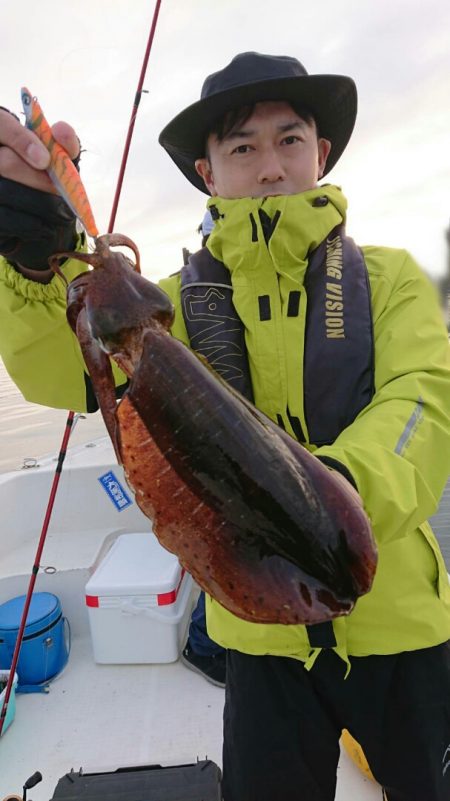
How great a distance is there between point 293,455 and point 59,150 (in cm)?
123

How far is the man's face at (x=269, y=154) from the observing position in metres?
2.17

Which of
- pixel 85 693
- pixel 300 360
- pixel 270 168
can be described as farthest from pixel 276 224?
pixel 85 693

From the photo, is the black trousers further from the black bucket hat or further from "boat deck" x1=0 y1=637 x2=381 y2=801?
the black bucket hat

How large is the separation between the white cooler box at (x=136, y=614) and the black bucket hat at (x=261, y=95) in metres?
3.46

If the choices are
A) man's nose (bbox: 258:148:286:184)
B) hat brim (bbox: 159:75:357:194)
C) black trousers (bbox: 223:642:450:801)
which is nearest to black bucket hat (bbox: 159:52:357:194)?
hat brim (bbox: 159:75:357:194)

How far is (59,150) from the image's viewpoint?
154 cm

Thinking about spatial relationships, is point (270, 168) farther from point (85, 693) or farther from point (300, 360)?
point (85, 693)

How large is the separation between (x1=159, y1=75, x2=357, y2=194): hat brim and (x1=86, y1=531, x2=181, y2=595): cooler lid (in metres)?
3.03

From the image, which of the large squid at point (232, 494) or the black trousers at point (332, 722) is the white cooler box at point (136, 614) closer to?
the black trousers at point (332, 722)

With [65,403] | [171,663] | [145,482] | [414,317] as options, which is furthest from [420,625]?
[171,663]

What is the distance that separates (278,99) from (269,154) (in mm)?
285

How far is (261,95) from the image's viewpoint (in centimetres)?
216

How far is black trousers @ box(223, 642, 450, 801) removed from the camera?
6.66 feet

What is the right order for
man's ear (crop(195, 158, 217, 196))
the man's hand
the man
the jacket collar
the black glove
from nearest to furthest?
the man's hand → the black glove → the man → the jacket collar → man's ear (crop(195, 158, 217, 196))
